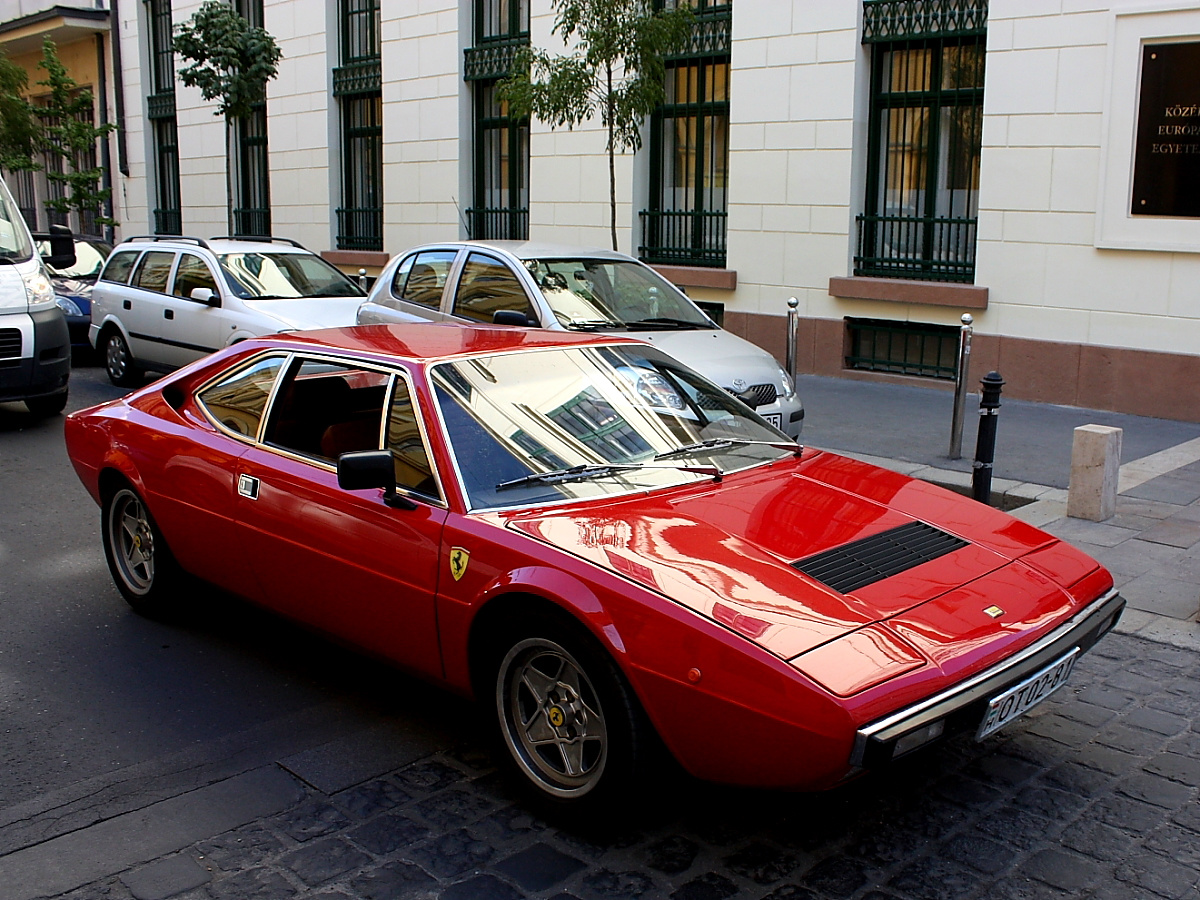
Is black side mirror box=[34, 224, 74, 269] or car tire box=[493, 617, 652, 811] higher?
black side mirror box=[34, 224, 74, 269]

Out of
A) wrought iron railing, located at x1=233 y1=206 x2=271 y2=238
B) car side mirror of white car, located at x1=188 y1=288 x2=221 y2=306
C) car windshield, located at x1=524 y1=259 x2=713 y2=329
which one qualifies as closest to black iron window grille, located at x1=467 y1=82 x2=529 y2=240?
wrought iron railing, located at x1=233 y1=206 x2=271 y2=238

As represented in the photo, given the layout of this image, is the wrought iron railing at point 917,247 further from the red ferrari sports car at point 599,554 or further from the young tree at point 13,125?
the young tree at point 13,125

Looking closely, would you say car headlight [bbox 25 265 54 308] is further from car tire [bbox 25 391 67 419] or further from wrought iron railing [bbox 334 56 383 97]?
wrought iron railing [bbox 334 56 383 97]

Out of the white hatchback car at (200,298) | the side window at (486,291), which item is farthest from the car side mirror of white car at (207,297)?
the side window at (486,291)

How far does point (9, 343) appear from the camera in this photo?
33.4 feet

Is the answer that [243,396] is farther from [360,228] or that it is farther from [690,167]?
[360,228]

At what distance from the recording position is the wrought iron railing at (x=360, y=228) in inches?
815

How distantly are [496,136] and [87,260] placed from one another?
20.7 ft

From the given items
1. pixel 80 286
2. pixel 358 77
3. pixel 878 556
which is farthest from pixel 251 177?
pixel 878 556

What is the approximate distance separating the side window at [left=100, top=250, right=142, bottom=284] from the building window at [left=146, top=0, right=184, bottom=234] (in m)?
13.0

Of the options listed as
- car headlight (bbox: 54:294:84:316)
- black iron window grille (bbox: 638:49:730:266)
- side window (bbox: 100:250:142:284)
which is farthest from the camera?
black iron window grille (bbox: 638:49:730:266)

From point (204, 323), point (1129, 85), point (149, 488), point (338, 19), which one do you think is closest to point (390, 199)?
point (338, 19)

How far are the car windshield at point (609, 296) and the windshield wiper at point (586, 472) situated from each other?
4.66 meters

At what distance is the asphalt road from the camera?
4148mm
